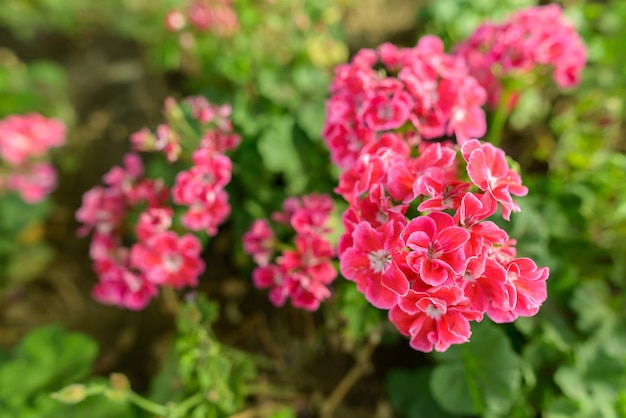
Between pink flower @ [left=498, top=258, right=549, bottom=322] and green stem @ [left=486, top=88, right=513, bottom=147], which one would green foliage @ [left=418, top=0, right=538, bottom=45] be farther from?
pink flower @ [left=498, top=258, right=549, bottom=322]

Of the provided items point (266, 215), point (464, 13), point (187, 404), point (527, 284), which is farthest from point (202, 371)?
point (464, 13)

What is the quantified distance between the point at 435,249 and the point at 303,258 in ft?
1.72

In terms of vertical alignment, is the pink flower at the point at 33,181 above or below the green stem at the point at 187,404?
above

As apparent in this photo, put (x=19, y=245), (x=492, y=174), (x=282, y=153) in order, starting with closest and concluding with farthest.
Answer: (x=492, y=174) < (x=282, y=153) < (x=19, y=245)

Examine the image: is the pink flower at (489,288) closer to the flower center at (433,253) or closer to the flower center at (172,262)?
the flower center at (433,253)

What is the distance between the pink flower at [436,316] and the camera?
911 millimetres

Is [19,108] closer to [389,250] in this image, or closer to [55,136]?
[55,136]

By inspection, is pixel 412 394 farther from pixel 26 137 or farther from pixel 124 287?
pixel 26 137

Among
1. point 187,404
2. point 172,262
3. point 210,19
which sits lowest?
point 187,404

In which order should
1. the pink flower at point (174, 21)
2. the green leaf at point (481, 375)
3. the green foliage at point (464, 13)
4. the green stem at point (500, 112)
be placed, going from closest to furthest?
the green leaf at point (481, 375) < the green stem at point (500, 112) < the green foliage at point (464, 13) < the pink flower at point (174, 21)

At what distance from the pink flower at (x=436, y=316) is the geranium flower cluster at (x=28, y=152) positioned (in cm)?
205

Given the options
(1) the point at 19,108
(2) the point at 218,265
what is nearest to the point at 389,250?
(2) the point at 218,265

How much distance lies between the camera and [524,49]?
153 cm

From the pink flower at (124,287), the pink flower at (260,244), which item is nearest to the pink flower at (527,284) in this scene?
the pink flower at (260,244)
